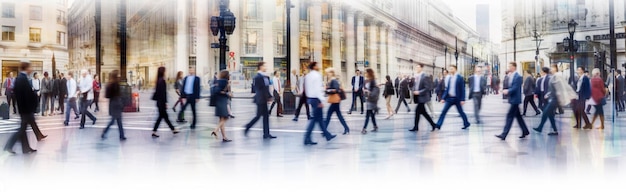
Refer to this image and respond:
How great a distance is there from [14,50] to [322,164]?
33347 millimetres

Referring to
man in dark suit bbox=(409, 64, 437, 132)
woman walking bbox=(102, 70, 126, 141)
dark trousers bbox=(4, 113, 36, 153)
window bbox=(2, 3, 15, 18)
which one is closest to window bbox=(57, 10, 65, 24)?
window bbox=(2, 3, 15, 18)

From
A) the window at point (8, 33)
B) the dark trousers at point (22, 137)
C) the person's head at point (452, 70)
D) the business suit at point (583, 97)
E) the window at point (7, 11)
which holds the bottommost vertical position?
the dark trousers at point (22, 137)

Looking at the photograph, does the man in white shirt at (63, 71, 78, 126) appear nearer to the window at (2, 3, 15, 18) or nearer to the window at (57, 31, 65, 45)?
the window at (2, 3, 15, 18)

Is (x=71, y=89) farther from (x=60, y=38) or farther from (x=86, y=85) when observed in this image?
(x=60, y=38)

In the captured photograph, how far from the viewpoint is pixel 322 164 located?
6930 millimetres

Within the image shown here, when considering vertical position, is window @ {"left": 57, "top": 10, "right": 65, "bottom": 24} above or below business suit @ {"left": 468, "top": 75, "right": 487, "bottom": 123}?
above

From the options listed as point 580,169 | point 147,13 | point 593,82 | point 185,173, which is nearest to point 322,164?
point 185,173

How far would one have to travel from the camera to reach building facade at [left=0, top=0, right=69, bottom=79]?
33.2 meters

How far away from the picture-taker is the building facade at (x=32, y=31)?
3319 centimetres

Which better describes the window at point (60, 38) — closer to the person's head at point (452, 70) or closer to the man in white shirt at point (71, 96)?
the man in white shirt at point (71, 96)

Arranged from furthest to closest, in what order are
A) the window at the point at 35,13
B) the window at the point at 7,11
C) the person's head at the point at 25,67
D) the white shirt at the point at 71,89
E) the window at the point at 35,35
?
the window at the point at 35,35 → the window at the point at 35,13 → the window at the point at 7,11 → the white shirt at the point at 71,89 → the person's head at the point at 25,67

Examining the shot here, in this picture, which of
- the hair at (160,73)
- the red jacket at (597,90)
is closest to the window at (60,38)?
the hair at (160,73)

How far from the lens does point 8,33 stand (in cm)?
3431

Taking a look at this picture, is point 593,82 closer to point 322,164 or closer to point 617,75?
point 617,75
